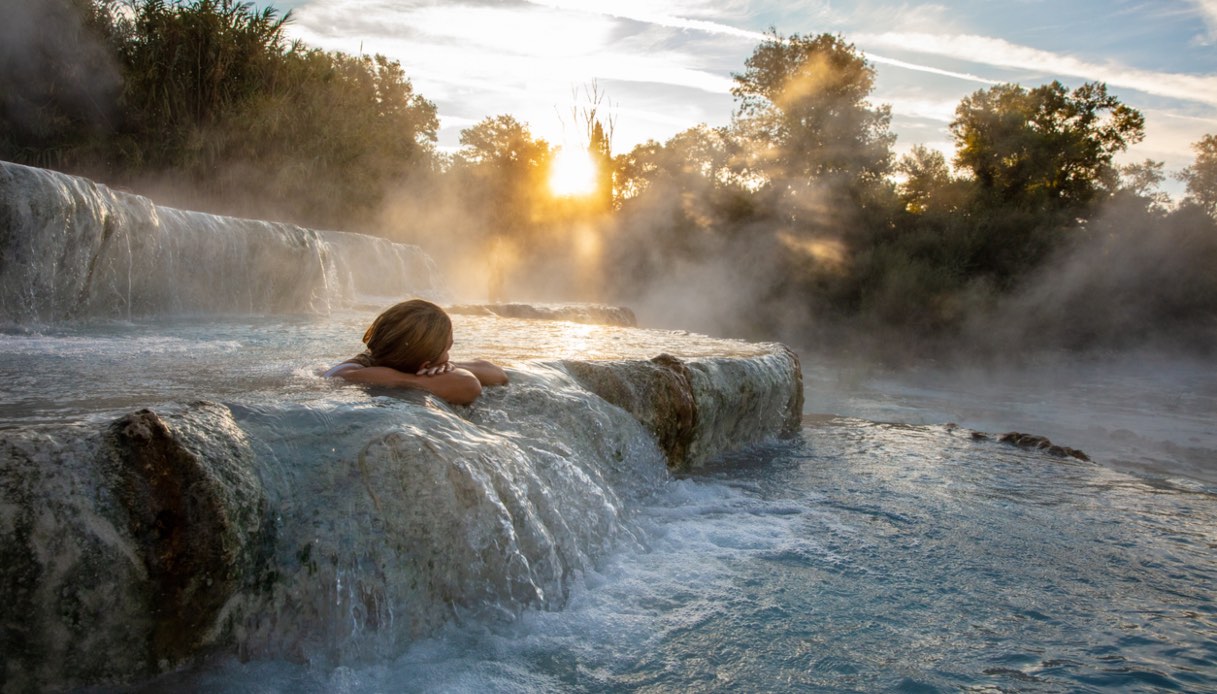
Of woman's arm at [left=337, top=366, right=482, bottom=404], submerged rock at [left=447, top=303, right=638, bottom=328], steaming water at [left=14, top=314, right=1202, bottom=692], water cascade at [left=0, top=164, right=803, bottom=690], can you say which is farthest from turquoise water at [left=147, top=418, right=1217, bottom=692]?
submerged rock at [left=447, top=303, right=638, bottom=328]

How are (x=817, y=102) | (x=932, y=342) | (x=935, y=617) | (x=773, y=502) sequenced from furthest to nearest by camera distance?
(x=817, y=102)
(x=932, y=342)
(x=773, y=502)
(x=935, y=617)

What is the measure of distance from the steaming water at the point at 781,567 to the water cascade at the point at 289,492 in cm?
4

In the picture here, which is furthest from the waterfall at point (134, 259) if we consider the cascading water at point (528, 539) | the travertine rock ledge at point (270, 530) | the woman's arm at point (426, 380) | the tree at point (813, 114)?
the tree at point (813, 114)

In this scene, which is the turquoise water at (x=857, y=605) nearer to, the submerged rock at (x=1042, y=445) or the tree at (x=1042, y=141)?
the submerged rock at (x=1042, y=445)

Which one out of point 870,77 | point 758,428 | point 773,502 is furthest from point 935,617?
point 870,77

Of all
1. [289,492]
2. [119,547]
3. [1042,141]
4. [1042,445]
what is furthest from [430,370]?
[1042,141]

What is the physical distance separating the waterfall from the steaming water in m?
0.64

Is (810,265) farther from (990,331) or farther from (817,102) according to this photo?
(817,102)

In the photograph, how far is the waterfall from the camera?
524 cm

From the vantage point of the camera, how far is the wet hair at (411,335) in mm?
2902

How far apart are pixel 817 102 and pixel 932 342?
28.7ft

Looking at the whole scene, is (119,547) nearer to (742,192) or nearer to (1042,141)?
(742,192)

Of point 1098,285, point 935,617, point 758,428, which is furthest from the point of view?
point 1098,285

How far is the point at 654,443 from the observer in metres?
→ 4.12
